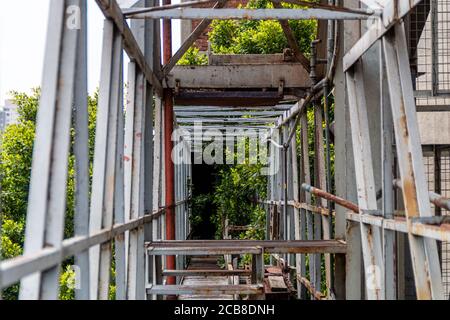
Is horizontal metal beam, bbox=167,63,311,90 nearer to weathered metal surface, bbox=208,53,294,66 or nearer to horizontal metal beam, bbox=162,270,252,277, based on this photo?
weathered metal surface, bbox=208,53,294,66

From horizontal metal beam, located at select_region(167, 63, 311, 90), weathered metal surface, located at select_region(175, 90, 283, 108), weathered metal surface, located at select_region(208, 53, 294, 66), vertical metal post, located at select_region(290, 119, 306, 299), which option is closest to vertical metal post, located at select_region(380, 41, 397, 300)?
horizontal metal beam, located at select_region(167, 63, 311, 90)

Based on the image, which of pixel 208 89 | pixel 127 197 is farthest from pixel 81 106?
pixel 208 89

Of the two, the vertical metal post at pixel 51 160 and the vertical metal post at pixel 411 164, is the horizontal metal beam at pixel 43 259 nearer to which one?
the vertical metal post at pixel 51 160

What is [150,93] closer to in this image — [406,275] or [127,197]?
[127,197]

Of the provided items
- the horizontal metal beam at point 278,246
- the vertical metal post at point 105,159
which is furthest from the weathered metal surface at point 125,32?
the horizontal metal beam at point 278,246

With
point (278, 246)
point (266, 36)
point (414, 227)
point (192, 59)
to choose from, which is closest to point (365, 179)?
point (278, 246)

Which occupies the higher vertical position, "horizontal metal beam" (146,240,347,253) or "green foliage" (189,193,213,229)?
"green foliage" (189,193,213,229)

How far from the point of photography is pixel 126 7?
4590 mm

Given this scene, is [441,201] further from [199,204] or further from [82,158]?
[199,204]

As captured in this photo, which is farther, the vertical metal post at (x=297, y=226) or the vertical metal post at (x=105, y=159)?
the vertical metal post at (x=297, y=226)

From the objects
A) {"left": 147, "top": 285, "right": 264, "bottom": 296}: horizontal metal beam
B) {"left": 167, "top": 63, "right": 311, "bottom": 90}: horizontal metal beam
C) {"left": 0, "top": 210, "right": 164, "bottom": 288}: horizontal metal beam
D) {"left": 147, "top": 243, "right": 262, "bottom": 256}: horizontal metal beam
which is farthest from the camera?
{"left": 167, "top": 63, "right": 311, "bottom": 90}: horizontal metal beam

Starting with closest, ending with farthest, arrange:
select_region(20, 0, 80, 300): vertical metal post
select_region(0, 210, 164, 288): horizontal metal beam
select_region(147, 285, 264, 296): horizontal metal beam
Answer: select_region(0, 210, 164, 288): horizontal metal beam
select_region(20, 0, 80, 300): vertical metal post
select_region(147, 285, 264, 296): horizontal metal beam
